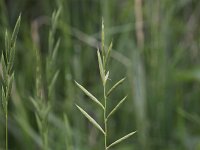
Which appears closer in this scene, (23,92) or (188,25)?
(23,92)

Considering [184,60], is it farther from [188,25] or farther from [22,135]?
[22,135]

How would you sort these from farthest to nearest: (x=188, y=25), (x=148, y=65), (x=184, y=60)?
(x=188, y=25)
(x=184, y=60)
(x=148, y=65)

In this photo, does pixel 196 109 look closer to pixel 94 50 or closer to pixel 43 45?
pixel 94 50

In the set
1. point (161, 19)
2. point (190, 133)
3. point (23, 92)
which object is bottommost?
point (190, 133)

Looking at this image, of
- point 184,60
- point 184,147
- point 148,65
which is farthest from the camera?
point 184,60

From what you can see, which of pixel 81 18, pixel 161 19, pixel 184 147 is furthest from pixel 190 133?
pixel 81 18

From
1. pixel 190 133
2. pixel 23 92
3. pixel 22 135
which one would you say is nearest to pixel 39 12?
pixel 23 92

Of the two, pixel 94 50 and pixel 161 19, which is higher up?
pixel 161 19
